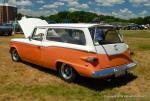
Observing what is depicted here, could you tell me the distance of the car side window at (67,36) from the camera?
801 cm

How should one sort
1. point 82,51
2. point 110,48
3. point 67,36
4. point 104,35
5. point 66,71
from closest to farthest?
point 82,51 → point 110,48 → point 104,35 → point 67,36 → point 66,71

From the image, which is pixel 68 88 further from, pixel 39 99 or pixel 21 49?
pixel 21 49

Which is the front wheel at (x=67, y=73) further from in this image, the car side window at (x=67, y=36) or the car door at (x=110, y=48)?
the car door at (x=110, y=48)

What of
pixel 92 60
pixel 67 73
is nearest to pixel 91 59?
pixel 92 60

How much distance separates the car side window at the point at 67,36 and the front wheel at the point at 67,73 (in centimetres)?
75

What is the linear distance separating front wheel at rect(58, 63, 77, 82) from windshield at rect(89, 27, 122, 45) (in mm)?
1125

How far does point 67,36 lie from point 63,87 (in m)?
1.48

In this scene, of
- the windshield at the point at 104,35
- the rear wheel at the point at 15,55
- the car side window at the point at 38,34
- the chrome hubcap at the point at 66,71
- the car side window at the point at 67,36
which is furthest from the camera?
the rear wheel at the point at 15,55

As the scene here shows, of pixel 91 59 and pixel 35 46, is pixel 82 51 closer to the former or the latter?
pixel 91 59

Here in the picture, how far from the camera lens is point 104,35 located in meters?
8.30

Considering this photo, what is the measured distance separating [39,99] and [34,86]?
1077mm

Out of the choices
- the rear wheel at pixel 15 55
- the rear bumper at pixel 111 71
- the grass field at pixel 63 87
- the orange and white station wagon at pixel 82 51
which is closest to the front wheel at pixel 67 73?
the orange and white station wagon at pixel 82 51

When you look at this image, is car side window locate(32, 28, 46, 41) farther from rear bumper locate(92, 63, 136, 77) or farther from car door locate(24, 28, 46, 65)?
rear bumper locate(92, 63, 136, 77)

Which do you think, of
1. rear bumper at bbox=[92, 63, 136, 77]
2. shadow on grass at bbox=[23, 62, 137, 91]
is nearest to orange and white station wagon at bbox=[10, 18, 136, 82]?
rear bumper at bbox=[92, 63, 136, 77]
